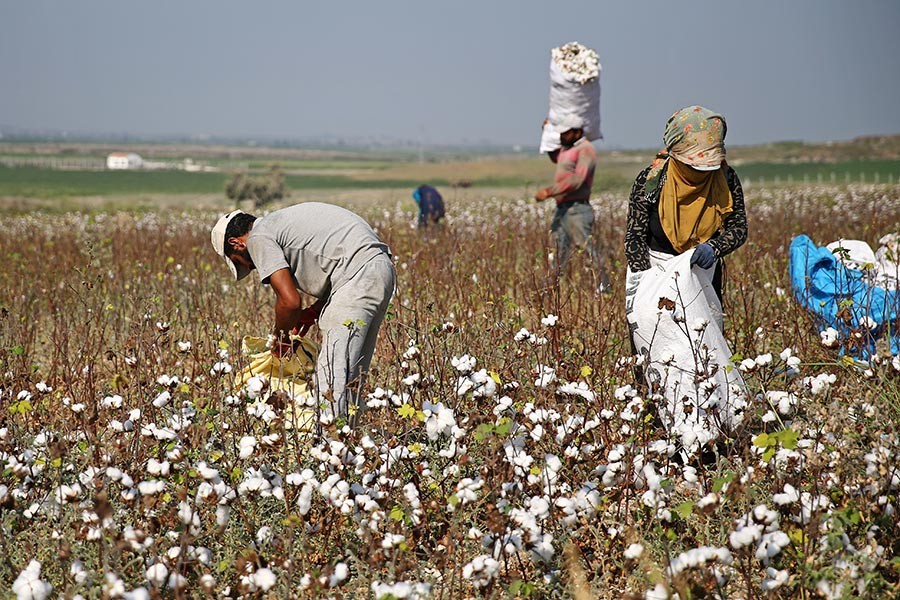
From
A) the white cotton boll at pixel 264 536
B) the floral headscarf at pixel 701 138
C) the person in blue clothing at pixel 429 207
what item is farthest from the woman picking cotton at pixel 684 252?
the person in blue clothing at pixel 429 207

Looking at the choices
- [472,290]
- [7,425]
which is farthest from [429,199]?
[7,425]

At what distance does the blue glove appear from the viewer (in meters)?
3.47

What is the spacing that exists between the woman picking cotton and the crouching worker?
3.62 ft

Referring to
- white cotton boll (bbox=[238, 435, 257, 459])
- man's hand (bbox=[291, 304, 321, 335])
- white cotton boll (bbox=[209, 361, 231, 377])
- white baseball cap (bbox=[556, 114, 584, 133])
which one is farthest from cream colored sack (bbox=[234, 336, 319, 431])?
white baseball cap (bbox=[556, 114, 584, 133])

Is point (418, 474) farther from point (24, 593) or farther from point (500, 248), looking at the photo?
point (500, 248)

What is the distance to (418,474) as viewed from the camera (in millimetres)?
3027

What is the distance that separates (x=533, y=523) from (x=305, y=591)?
2.32 feet

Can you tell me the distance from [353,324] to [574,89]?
3690 mm

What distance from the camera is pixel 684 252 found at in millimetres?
3613

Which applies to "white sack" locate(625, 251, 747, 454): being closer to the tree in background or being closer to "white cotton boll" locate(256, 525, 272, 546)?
"white cotton boll" locate(256, 525, 272, 546)

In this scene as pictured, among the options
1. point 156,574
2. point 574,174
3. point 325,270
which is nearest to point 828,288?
point 574,174

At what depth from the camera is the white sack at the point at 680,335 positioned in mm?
3299

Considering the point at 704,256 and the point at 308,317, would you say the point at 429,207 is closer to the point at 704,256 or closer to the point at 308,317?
the point at 308,317

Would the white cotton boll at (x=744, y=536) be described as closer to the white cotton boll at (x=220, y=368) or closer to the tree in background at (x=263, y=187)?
the white cotton boll at (x=220, y=368)
